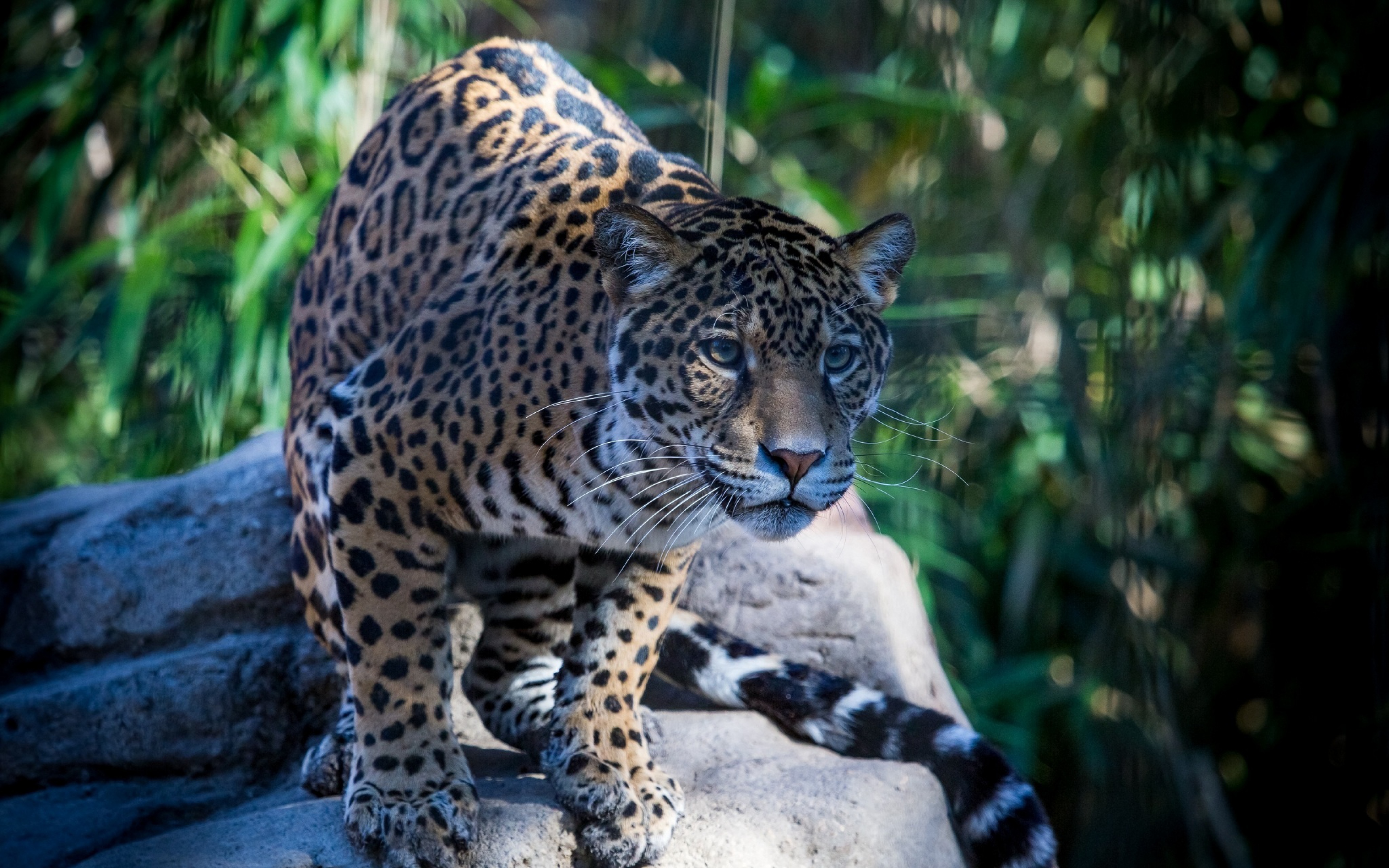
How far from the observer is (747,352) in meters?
2.97

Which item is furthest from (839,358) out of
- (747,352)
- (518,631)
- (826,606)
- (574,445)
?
(826,606)

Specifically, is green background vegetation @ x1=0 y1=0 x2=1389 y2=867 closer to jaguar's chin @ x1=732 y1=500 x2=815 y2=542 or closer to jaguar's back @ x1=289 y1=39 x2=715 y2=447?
jaguar's back @ x1=289 y1=39 x2=715 y2=447

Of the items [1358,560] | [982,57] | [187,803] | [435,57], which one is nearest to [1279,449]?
[1358,560]

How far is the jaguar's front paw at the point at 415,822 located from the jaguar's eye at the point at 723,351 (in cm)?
122

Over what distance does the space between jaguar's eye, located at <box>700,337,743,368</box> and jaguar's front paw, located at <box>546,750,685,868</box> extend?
3.49 feet

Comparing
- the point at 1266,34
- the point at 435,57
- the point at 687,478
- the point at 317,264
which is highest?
the point at 1266,34

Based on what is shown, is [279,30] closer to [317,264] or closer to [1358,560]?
[317,264]

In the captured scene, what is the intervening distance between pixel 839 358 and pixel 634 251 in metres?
0.54

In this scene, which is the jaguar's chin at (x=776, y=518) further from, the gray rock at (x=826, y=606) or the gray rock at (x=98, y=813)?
the gray rock at (x=98, y=813)

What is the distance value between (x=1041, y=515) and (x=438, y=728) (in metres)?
5.15

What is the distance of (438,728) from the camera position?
3244 millimetres

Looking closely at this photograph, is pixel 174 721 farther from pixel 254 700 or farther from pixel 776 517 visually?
pixel 776 517

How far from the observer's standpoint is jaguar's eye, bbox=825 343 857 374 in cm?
306

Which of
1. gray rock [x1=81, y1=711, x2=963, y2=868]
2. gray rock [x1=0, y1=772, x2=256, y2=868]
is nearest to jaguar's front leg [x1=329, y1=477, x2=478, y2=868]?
gray rock [x1=81, y1=711, x2=963, y2=868]
